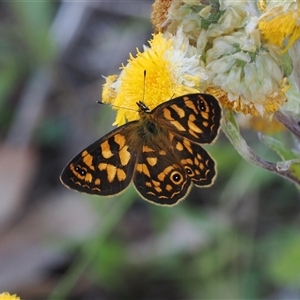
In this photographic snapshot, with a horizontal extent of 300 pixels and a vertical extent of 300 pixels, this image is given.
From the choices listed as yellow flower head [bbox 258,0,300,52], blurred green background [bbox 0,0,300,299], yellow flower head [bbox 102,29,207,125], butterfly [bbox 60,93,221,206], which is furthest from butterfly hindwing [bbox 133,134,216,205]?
blurred green background [bbox 0,0,300,299]

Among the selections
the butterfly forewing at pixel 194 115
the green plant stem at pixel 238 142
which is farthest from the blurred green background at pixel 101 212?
the butterfly forewing at pixel 194 115

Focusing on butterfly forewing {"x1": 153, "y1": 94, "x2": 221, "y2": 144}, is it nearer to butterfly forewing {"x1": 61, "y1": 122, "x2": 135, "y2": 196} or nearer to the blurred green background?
butterfly forewing {"x1": 61, "y1": 122, "x2": 135, "y2": 196}

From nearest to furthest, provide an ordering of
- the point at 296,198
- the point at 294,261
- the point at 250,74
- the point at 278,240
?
the point at 250,74
the point at 294,261
the point at 278,240
the point at 296,198

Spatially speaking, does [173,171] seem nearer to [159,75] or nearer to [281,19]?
[159,75]

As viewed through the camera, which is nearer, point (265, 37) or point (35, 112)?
point (265, 37)

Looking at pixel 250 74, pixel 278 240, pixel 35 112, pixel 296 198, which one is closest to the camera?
pixel 250 74

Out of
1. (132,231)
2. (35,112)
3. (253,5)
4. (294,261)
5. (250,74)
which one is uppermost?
(253,5)

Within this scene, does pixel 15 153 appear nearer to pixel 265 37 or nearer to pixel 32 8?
pixel 32 8

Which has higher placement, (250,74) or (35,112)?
(250,74)

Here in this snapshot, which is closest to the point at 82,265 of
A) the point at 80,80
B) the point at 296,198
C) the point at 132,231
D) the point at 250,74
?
the point at 132,231
